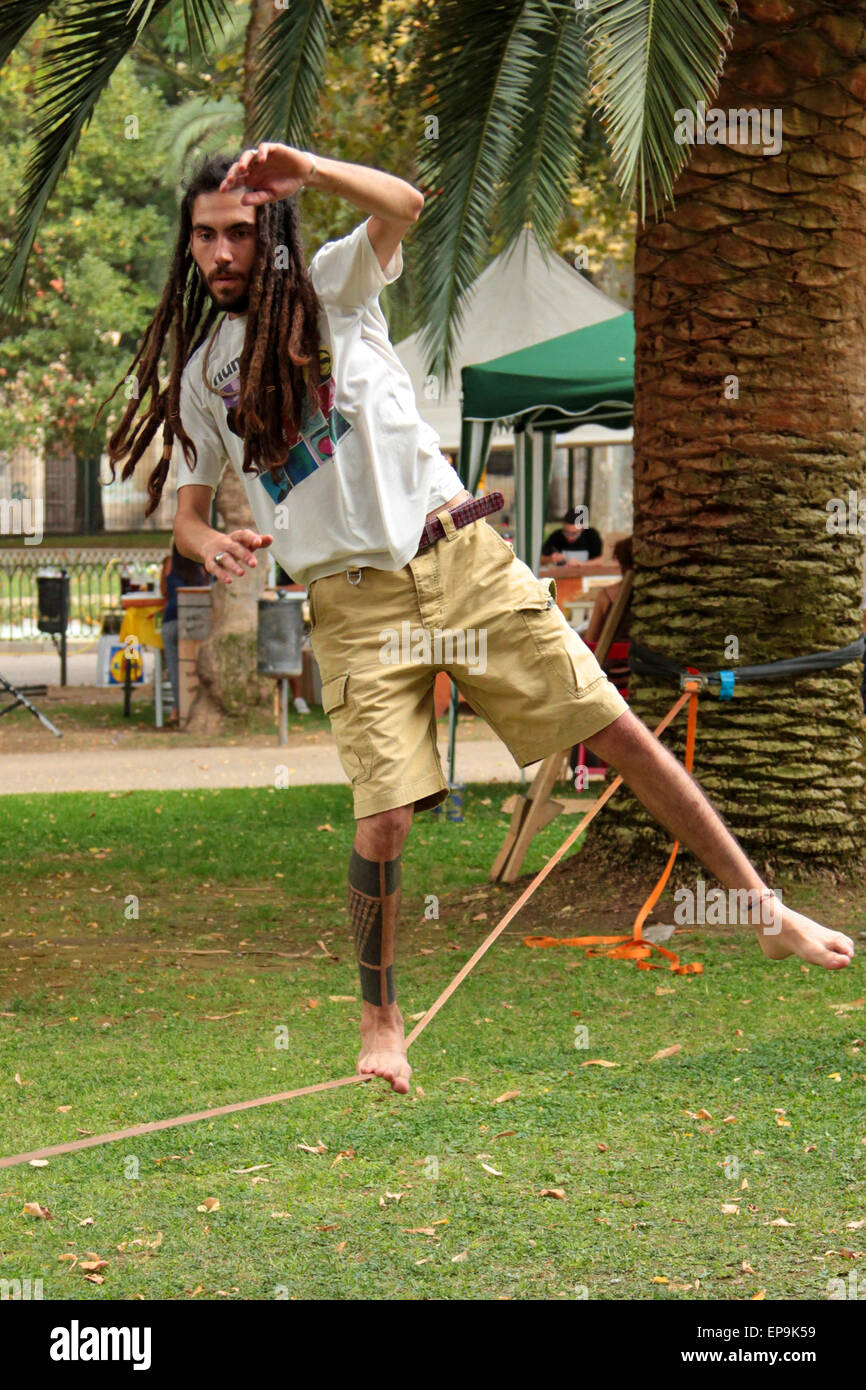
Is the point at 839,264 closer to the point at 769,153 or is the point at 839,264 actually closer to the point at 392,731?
the point at 769,153

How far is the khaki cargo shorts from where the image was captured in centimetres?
398

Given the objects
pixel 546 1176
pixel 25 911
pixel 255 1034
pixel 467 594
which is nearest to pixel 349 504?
pixel 467 594

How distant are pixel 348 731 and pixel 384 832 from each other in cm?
27

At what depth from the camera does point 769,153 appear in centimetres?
695

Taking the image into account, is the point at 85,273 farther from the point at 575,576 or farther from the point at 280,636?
the point at 280,636

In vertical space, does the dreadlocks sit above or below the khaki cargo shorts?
above

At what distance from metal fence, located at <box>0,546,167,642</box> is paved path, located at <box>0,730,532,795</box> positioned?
9582 millimetres

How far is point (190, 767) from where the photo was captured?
12.8 meters

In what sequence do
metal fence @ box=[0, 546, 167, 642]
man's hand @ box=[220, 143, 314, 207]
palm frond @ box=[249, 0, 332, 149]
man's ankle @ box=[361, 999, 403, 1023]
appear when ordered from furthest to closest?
metal fence @ box=[0, 546, 167, 642]
palm frond @ box=[249, 0, 332, 149]
man's ankle @ box=[361, 999, 403, 1023]
man's hand @ box=[220, 143, 314, 207]

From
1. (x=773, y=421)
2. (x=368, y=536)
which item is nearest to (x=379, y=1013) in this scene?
(x=368, y=536)

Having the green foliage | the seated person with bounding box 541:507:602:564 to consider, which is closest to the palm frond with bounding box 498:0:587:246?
the seated person with bounding box 541:507:602:564

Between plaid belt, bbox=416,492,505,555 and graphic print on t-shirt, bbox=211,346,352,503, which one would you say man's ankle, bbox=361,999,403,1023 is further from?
graphic print on t-shirt, bbox=211,346,352,503

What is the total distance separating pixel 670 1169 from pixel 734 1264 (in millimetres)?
635

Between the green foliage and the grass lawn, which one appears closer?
the grass lawn
